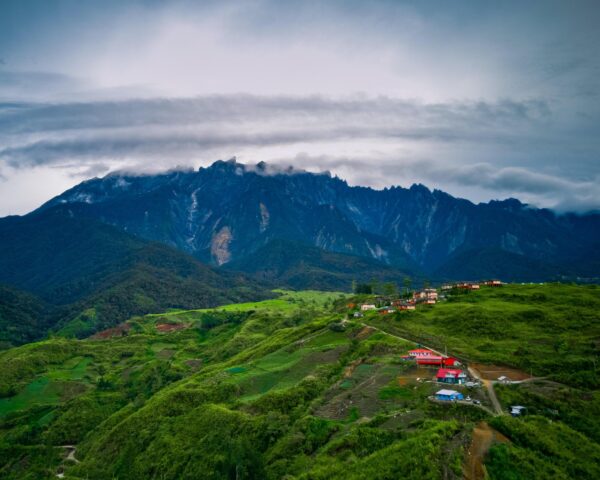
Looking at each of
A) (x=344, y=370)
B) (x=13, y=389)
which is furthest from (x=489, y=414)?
(x=13, y=389)

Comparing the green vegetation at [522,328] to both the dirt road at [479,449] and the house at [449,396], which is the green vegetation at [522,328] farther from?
the dirt road at [479,449]

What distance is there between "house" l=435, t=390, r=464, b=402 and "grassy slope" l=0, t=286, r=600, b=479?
76.5 inches

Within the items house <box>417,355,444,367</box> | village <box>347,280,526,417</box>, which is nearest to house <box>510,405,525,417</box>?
village <box>347,280,526,417</box>

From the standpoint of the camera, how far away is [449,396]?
63.8 m

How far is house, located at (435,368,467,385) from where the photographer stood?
70.2m

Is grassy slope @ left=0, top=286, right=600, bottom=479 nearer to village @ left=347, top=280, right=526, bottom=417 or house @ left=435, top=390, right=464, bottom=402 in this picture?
house @ left=435, top=390, right=464, bottom=402

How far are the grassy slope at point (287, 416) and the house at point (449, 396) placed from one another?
6.37ft

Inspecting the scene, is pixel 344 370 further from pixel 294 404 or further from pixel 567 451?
pixel 567 451

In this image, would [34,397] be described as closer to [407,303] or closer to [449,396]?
[407,303]

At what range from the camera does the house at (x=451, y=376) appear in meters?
70.2

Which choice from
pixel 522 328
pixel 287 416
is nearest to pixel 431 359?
pixel 287 416

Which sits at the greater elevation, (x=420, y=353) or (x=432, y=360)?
(x=432, y=360)

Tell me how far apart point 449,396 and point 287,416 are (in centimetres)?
2619

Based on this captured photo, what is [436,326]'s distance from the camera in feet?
340
